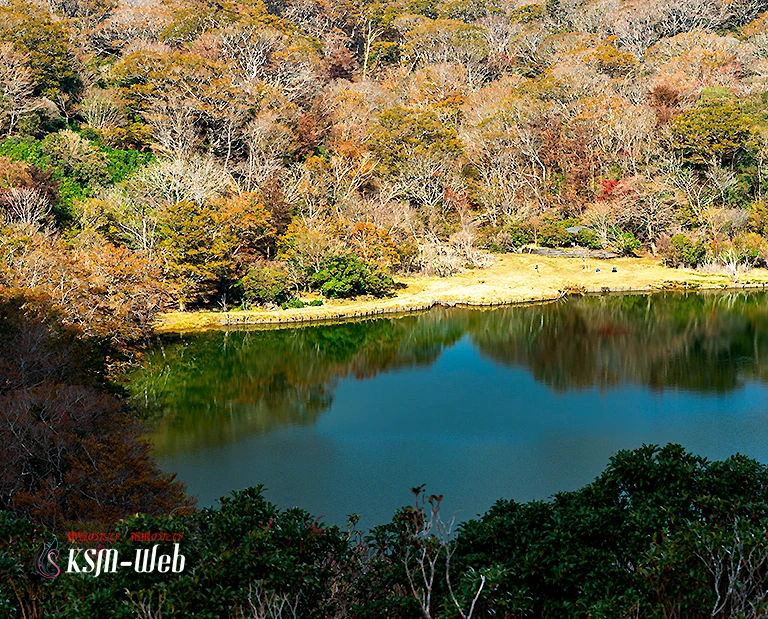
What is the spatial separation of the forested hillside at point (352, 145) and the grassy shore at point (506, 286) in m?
0.91

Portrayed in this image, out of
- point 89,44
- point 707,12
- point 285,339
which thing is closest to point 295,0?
point 89,44

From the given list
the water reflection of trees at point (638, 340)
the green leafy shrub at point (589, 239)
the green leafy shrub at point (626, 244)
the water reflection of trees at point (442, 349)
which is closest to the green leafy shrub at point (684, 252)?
the green leafy shrub at point (626, 244)

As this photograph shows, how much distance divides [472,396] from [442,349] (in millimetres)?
4963

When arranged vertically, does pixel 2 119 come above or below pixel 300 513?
above

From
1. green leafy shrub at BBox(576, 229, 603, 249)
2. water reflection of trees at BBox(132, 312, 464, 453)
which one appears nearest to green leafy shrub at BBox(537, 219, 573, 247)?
green leafy shrub at BBox(576, 229, 603, 249)

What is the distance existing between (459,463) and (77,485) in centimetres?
671

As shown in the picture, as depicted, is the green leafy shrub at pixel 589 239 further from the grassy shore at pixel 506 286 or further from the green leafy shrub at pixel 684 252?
the green leafy shrub at pixel 684 252

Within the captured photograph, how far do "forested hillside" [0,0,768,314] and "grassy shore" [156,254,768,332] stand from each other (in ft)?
3.00

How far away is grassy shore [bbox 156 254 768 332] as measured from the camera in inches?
1021

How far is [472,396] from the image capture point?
59.0 ft

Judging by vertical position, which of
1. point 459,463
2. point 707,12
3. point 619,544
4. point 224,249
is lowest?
point 459,463

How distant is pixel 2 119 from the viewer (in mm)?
37094

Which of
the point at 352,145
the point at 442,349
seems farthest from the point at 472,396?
the point at 352,145

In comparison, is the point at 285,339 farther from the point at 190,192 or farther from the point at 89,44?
the point at 89,44
